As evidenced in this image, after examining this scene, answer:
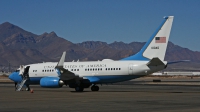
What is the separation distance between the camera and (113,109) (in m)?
26.9

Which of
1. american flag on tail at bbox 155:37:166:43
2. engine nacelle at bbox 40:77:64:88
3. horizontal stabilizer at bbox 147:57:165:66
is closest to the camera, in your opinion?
horizontal stabilizer at bbox 147:57:165:66

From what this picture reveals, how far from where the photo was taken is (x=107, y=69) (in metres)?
48.5

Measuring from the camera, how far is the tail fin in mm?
45750

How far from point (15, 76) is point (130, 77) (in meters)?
15.6

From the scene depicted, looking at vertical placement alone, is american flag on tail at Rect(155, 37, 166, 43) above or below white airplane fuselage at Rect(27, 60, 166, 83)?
above

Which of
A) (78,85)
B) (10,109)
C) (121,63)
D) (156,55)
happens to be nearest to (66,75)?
(78,85)

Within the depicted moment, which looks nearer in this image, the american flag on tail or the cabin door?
the american flag on tail

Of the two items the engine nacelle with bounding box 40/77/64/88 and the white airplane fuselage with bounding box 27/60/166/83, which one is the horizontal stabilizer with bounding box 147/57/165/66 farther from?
the engine nacelle with bounding box 40/77/64/88

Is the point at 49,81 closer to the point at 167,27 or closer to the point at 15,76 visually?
the point at 15,76

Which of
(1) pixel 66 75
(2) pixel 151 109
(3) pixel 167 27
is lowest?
(2) pixel 151 109

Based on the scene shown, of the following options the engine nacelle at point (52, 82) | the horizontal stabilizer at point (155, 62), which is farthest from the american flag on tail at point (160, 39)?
the engine nacelle at point (52, 82)

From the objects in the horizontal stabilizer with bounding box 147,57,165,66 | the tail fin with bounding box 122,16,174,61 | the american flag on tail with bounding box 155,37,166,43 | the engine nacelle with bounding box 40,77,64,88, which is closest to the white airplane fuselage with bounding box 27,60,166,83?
the horizontal stabilizer with bounding box 147,57,165,66

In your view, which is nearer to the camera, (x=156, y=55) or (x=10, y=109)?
(x=10, y=109)

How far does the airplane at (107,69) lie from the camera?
151 ft
